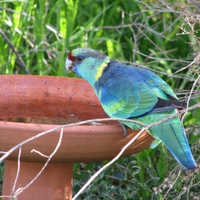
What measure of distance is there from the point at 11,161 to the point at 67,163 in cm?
22

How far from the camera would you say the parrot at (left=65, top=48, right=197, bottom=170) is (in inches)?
78.4

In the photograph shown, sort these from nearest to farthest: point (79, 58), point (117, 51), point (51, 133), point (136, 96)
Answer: point (51, 133), point (136, 96), point (79, 58), point (117, 51)

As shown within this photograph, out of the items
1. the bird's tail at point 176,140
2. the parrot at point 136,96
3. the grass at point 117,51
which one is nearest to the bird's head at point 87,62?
the parrot at point 136,96

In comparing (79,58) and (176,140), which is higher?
(79,58)

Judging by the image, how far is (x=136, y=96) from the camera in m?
2.18

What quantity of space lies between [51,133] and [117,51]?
1.74 meters

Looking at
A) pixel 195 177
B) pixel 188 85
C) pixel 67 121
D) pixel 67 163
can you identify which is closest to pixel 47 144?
pixel 67 163

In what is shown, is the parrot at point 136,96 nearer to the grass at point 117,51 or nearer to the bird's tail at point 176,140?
the bird's tail at point 176,140

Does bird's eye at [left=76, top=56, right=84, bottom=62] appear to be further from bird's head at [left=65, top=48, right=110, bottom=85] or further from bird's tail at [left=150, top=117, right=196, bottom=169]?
bird's tail at [left=150, top=117, right=196, bottom=169]

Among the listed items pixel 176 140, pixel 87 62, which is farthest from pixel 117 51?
pixel 176 140

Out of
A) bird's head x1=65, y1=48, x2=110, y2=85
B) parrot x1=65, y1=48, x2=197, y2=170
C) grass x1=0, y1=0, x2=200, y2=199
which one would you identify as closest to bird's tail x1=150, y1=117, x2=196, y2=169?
parrot x1=65, y1=48, x2=197, y2=170

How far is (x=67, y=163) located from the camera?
222 cm

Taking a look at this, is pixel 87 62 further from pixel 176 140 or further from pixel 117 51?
pixel 117 51

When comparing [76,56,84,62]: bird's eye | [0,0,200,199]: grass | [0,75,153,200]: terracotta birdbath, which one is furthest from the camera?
[0,0,200,199]: grass
